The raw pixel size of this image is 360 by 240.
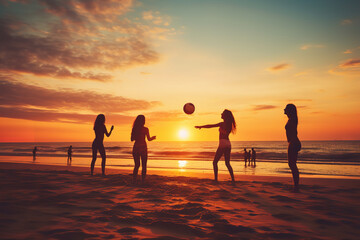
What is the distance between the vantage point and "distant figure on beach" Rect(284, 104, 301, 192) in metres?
6.66

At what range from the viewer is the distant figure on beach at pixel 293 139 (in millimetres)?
6661

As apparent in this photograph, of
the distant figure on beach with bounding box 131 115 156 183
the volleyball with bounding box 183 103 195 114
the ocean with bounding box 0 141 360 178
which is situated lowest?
the ocean with bounding box 0 141 360 178

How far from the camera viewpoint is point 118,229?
124 inches

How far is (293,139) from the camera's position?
6699 mm

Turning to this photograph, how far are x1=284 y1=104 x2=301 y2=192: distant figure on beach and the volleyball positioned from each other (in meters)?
4.01

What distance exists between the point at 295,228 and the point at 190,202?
2.10 meters

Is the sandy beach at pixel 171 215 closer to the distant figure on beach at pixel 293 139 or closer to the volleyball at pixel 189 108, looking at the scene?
the distant figure on beach at pixel 293 139

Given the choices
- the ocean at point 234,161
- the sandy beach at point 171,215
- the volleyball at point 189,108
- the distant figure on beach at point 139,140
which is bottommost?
the ocean at point 234,161

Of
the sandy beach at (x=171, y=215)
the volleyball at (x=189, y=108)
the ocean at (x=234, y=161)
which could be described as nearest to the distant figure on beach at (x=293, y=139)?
the sandy beach at (x=171, y=215)

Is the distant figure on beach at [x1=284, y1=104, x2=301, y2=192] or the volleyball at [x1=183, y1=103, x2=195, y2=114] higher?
the volleyball at [x1=183, y1=103, x2=195, y2=114]

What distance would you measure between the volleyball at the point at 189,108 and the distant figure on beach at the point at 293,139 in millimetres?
4013

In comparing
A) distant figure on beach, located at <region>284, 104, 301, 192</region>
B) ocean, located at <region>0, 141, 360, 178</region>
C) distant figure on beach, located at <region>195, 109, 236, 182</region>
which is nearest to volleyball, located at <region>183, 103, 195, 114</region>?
distant figure on beach, located at <region>195, 109, 236, 182</region>

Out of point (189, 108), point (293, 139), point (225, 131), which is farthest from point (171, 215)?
point (189, 108)

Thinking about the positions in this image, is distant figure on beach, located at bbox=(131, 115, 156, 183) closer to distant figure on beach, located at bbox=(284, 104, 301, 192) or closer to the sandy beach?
the sandy beach
